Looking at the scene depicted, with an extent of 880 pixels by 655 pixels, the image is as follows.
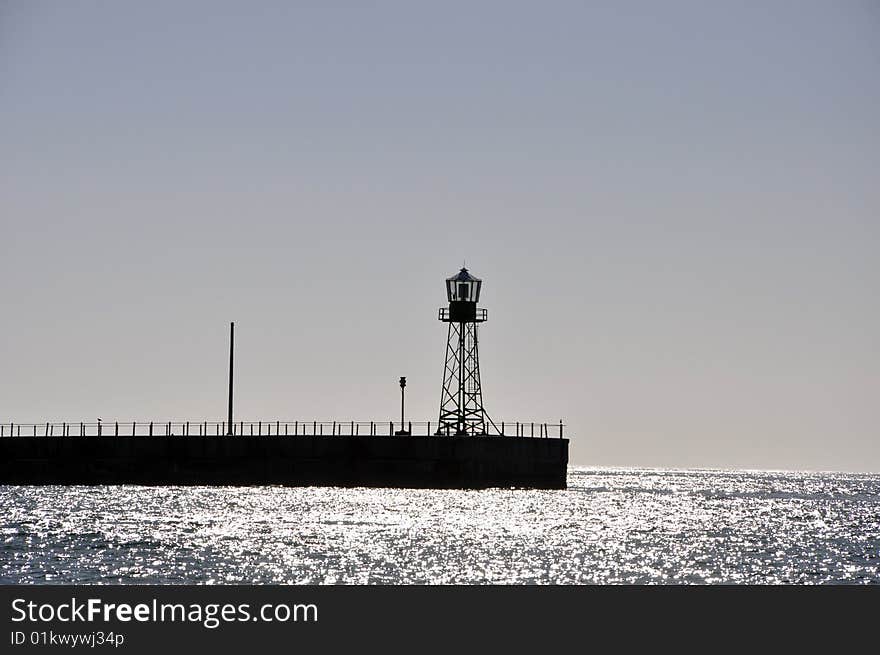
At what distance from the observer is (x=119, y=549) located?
5881cm

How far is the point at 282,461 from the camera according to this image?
339 feet

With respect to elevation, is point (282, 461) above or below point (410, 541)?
above

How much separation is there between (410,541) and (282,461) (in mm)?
41277

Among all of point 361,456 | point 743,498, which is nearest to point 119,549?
point 361,456

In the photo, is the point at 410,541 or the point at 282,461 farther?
the point at 282,461

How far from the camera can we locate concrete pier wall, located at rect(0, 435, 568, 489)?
102 metres

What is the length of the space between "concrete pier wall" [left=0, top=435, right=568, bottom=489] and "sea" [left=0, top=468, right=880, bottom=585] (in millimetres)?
2262
